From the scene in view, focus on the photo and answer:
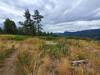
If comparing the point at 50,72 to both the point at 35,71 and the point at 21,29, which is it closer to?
the point at 35,71

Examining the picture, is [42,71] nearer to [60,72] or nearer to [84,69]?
[60,72]

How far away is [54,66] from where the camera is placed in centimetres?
827

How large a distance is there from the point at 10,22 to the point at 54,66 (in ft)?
251

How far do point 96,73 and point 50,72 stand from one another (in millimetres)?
1399

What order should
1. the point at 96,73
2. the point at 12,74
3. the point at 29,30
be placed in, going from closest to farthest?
the point at 96,73
the point at 12,74
the point at 29,30

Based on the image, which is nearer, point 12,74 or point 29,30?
point 12,74

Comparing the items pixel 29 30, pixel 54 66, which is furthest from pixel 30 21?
pixel 54 66

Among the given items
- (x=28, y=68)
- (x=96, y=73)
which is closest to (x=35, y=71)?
(x=28, y=68)

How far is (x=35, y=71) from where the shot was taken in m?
7.19

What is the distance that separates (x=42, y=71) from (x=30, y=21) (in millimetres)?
77756

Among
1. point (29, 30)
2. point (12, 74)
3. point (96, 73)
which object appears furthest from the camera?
point (29, 30)

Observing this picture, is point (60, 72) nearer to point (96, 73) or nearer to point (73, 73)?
A: point (73, 73)

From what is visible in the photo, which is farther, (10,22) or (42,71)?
(10,22)

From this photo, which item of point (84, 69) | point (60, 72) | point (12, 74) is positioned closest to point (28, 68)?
point (12, 74)
